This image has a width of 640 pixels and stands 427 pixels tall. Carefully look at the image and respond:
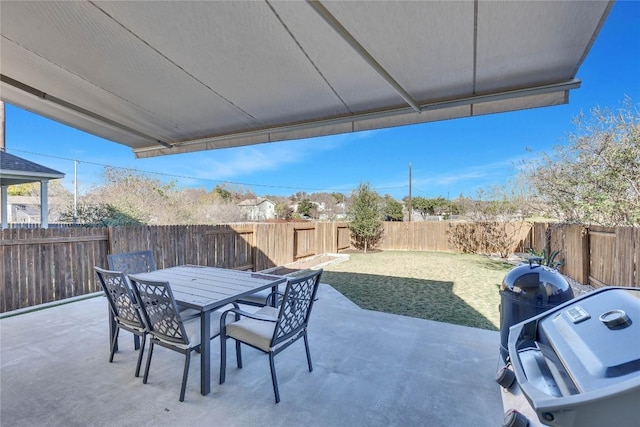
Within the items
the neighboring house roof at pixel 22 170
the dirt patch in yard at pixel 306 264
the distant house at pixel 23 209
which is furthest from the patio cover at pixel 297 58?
the distant house at pixel 23 209

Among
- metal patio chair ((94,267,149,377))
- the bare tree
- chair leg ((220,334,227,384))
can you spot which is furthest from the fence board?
metal patio chair ((94,267,149,377))

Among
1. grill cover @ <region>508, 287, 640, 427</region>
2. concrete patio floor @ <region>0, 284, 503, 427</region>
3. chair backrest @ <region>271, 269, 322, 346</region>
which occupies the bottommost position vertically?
concrete patio floor @ <region>0, 284, 503, 427</region>

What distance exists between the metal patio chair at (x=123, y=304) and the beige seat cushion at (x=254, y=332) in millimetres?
713

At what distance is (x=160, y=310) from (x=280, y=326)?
0.91 metres

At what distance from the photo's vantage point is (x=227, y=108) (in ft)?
11.1

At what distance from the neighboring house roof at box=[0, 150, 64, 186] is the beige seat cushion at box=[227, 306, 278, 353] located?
21.6 ft

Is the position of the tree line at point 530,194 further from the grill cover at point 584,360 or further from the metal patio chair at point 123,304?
the grill cover at point 584,360

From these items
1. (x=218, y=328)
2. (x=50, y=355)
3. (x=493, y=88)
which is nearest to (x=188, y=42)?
(x=218, y=328)

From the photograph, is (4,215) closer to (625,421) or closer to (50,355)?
(50,355)

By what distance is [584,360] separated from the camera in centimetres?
80

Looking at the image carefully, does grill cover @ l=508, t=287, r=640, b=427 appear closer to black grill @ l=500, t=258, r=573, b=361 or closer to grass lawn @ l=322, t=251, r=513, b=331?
black grill @ l=500, t=258, r=573, b=361

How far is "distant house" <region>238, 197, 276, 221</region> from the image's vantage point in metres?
20.5

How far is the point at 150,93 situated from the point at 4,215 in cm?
781

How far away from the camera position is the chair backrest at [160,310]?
6.97 feet
